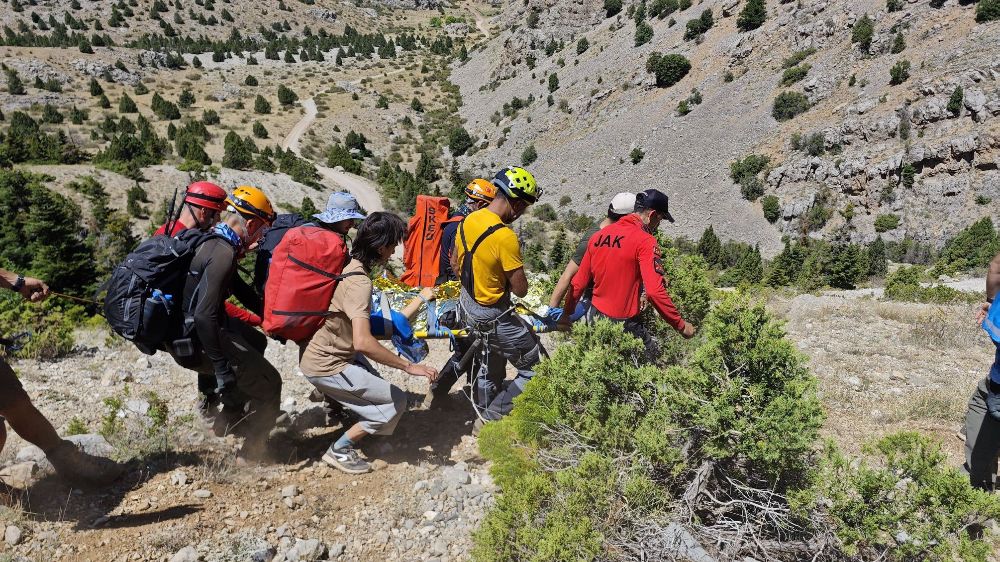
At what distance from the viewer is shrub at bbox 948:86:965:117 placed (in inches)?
962

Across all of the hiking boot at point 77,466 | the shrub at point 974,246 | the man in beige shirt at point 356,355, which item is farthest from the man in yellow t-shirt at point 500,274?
the shrub at point 974,246

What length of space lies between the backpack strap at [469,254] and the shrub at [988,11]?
3572 centimetres

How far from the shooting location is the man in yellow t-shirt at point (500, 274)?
3.48m

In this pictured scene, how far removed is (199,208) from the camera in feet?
11.3

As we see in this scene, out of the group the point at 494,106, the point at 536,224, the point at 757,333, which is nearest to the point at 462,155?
the point at 494,106

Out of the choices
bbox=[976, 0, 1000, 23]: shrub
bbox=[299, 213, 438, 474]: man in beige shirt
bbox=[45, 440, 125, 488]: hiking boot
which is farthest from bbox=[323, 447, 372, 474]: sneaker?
bbox=[976, 0, 1000, 23]: shrub

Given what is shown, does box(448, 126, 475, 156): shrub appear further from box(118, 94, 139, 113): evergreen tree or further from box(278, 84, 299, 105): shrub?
box(118, 94, 139, 113): evergreen tree

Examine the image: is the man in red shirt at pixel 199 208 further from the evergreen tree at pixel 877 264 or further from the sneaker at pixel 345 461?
the evergreen tree at pixel 877 264

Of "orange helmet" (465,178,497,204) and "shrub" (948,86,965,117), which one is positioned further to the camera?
"shrub" (948,86,965,117)

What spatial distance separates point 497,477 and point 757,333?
4.63ft

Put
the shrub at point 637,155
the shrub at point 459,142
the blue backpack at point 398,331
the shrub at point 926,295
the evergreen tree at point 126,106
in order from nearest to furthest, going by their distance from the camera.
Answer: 1. the blue backpack at point 398,331
2. the shrub at point 926,295
3. the shrub at point 637,155
4. the evergreen tree at point 126,106
5. the shrub at point 459,142

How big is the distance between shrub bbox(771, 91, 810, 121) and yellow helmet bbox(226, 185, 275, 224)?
3385cm

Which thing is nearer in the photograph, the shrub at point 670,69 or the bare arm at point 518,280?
the bare arm at point 518,280

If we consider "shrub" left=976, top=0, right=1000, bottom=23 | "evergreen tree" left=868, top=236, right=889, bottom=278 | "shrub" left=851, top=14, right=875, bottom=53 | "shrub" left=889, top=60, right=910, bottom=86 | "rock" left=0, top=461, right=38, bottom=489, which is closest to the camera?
"rock" left=0, top=461, right=38, bottom=489
